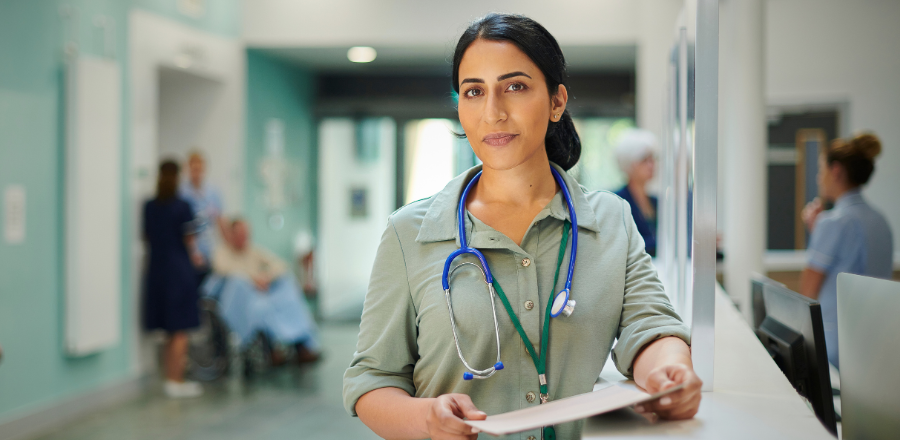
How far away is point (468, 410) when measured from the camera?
3.26 ft

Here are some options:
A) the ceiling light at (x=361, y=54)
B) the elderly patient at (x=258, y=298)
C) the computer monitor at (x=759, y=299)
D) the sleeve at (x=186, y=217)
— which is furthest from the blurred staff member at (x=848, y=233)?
the ceiling light at (x=361, y=54)

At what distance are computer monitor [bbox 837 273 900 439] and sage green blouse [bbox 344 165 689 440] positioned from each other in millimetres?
234

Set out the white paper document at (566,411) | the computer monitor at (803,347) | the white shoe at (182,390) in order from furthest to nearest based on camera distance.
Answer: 1. the white shoe at (182,390)
2. the computer monitor at (803,347)
3. the white paper document at (566,411)

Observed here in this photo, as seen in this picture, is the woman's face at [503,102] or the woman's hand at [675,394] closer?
the woman's hand at [675,394]

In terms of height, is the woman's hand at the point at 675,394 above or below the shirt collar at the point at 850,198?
below

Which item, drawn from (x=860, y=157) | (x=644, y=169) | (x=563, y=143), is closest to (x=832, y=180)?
(x=860, y=157)

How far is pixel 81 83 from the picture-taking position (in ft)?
15.6

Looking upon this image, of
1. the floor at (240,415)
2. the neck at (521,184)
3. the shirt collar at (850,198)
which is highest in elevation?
the shirt collar at (850,198)

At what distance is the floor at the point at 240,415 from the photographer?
4223 millimetres

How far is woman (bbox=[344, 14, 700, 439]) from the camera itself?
1194 mm

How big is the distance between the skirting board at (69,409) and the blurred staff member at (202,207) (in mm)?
1093

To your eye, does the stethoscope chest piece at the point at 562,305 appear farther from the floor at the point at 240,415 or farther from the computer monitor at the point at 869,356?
the floor at the point at 240,415

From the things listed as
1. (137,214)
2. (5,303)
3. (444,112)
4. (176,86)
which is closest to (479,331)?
(5,303)

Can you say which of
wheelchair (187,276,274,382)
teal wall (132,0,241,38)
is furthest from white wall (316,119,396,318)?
wheelchair (187,276,274,382)
